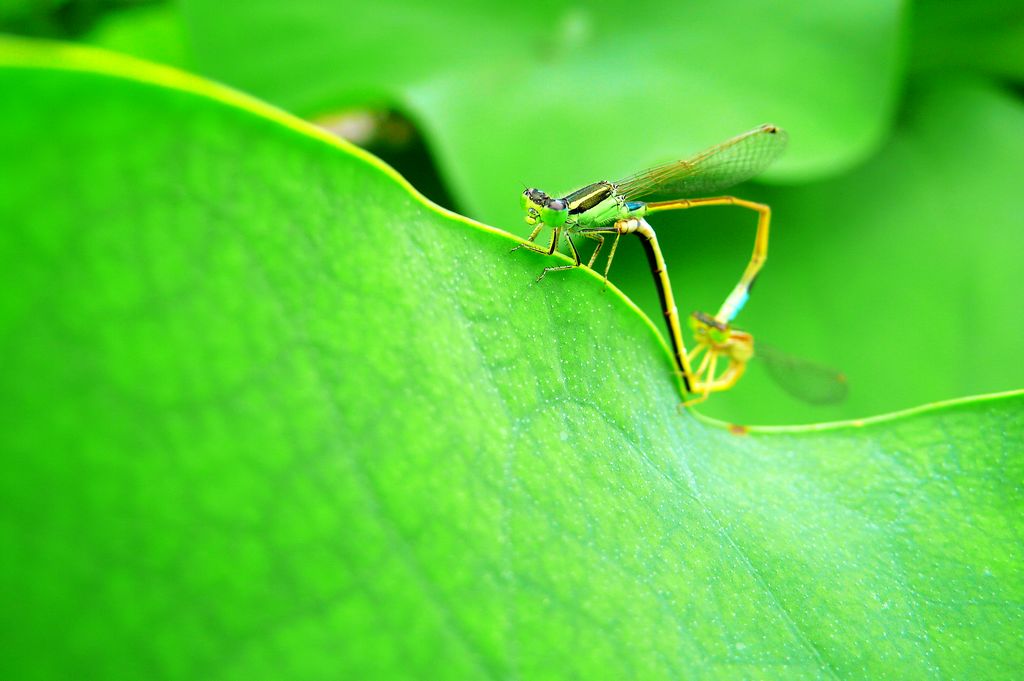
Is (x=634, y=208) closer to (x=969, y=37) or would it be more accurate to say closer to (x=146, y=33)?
(x=969, y=37)

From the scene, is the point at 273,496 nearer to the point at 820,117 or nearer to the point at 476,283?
the point at 476,283

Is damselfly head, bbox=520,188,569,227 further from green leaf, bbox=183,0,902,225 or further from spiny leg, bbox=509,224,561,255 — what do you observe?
green leaf, bbox=183,0,902,225

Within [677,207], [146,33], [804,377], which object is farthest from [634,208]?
[146,33]

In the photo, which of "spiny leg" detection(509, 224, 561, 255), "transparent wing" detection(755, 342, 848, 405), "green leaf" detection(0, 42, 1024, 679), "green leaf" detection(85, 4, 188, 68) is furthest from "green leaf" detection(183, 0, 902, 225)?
"green leaf" detection(0, 42, 1024, 679)

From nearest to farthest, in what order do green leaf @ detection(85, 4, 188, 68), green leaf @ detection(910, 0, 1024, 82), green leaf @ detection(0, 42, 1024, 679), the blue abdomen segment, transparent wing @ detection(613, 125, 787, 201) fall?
green leaf @ detection(0, 42, 1024, 679) < the blue abdomen segment < transparent wing @ detection(613, 125, 787, 201) < green leaf @ detection(910, 0, 1024, 82) < green leaf @ detection(85, 4, 188, 68)

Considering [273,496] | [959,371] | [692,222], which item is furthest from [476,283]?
[959,371]
